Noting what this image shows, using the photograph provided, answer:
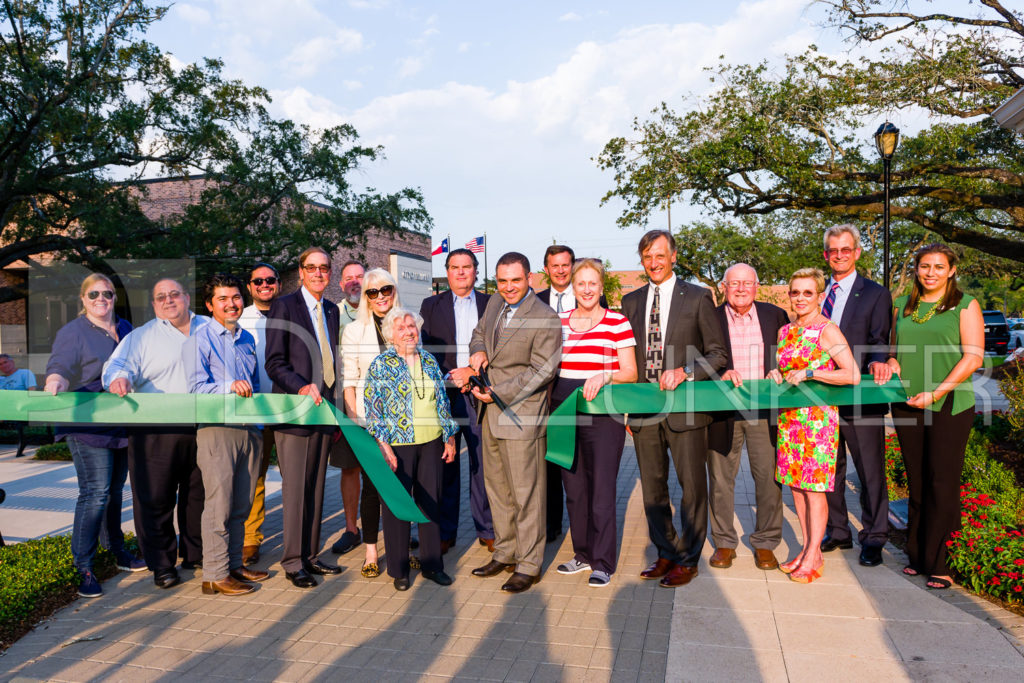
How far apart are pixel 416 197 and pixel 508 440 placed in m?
13.8

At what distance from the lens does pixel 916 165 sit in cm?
1480

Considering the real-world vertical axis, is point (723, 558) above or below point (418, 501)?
below

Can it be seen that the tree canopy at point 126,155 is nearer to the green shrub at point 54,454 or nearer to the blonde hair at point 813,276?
the green shrub at point 54,454

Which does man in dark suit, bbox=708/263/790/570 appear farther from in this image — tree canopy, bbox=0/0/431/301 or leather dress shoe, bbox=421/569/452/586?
tree canopy, bbox=0/0/431/301

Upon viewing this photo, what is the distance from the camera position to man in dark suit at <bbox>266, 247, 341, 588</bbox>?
5090mm

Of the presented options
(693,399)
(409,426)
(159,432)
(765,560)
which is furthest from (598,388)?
(159,432)

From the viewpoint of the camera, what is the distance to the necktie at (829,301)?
544cm

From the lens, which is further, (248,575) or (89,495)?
(248,575)

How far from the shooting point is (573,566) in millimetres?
5270

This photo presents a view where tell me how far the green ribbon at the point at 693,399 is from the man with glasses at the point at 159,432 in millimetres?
2586

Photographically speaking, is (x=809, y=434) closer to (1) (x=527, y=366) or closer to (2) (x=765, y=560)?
(2) (x=765, y=560)

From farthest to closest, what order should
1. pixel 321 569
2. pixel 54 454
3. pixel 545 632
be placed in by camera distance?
pixel 54 454, pixel 321 569, pixel 545 632

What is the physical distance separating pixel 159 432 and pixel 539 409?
2.64 meters

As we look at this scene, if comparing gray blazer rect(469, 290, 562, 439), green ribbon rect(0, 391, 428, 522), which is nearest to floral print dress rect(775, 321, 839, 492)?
gray blazer rect(469, 290, 562, 439)
